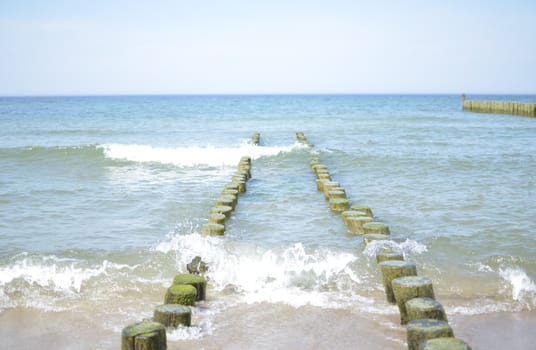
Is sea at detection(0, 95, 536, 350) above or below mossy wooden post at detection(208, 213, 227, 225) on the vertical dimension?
below

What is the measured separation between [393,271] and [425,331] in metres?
1.61

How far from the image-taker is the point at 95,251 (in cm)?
878

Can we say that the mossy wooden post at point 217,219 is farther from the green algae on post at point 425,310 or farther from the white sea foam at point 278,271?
the green algae on post at point 425,310

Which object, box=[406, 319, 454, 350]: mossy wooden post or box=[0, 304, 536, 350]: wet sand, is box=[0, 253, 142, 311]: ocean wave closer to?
box=[0, 304, 536, 350]: wet sand

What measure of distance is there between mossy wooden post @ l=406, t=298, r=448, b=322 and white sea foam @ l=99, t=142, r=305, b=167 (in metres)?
14.3

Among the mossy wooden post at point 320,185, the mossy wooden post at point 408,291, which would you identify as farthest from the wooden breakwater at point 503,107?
the mossy wooden post at point 408,291

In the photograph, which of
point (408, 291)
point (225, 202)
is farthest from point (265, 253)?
point (225, 202)

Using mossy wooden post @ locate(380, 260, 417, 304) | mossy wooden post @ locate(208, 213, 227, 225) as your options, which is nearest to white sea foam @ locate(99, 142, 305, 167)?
mossy wooden post @ locate(208, 213, 227, 225)

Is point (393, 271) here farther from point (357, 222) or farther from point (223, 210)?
point (223, 210)

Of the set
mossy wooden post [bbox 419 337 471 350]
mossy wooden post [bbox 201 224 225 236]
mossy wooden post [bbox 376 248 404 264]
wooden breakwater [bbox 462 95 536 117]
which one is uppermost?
wooden breakwater [bbox 462 95 536 117]

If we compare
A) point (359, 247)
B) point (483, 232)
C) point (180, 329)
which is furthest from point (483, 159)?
point (180, 329)

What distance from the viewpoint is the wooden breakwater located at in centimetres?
4522

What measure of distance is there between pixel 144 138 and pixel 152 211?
20.1 meters

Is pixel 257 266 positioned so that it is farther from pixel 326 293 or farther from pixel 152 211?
pixel 152 211
